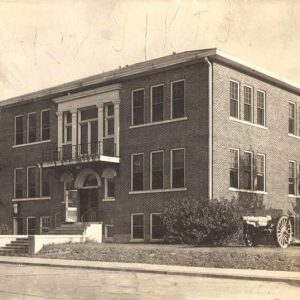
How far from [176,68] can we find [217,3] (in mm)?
8318

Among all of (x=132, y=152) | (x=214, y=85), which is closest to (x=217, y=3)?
(x=214, y=85)

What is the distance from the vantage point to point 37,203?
112 feet

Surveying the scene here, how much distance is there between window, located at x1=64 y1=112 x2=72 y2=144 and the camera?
32531mm

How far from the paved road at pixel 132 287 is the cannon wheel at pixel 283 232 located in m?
7.43

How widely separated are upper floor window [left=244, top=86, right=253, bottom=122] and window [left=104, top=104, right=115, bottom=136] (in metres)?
6.76

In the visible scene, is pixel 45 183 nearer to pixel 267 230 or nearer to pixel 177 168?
pixel 177 168

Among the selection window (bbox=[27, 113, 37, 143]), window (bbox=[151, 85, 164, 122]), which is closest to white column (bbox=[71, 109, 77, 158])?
window (bbox=[27, 113, 37, 143])

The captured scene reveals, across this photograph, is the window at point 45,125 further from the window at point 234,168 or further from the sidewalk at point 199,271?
Result: the sidewalk at point 199,271

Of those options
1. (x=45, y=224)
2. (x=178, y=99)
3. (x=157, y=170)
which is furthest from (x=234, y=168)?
(x=45, y=224)

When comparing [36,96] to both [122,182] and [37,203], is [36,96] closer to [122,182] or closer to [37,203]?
[37,203]

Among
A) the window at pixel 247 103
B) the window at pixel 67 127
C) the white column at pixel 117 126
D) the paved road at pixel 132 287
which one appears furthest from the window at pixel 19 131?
the paved road at pixel 132 287

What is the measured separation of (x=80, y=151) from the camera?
103ft

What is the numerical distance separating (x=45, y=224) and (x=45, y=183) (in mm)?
2320

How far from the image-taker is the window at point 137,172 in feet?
94.9
